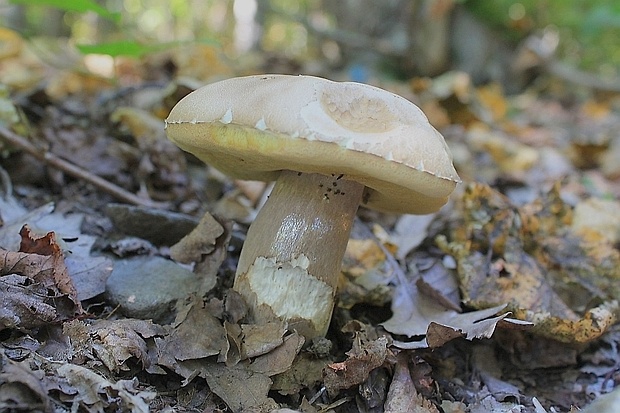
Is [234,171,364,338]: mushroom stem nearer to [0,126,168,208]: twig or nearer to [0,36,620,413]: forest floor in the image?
[0,36,620,413]: forest floor

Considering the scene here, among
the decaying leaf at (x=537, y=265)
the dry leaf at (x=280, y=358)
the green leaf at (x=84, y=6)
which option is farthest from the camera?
the green leaf at (x=84, y=6)

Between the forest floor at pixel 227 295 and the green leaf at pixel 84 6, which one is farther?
the green leaf at pixel 84 6

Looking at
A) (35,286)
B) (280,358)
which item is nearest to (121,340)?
(35,286)

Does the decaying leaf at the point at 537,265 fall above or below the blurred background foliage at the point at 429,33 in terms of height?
above

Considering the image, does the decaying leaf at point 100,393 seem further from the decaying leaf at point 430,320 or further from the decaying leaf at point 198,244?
the decaying leaf at point 430,320

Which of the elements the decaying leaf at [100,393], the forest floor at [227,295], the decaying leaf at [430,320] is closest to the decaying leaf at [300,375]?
the forest floor at [227,295]
